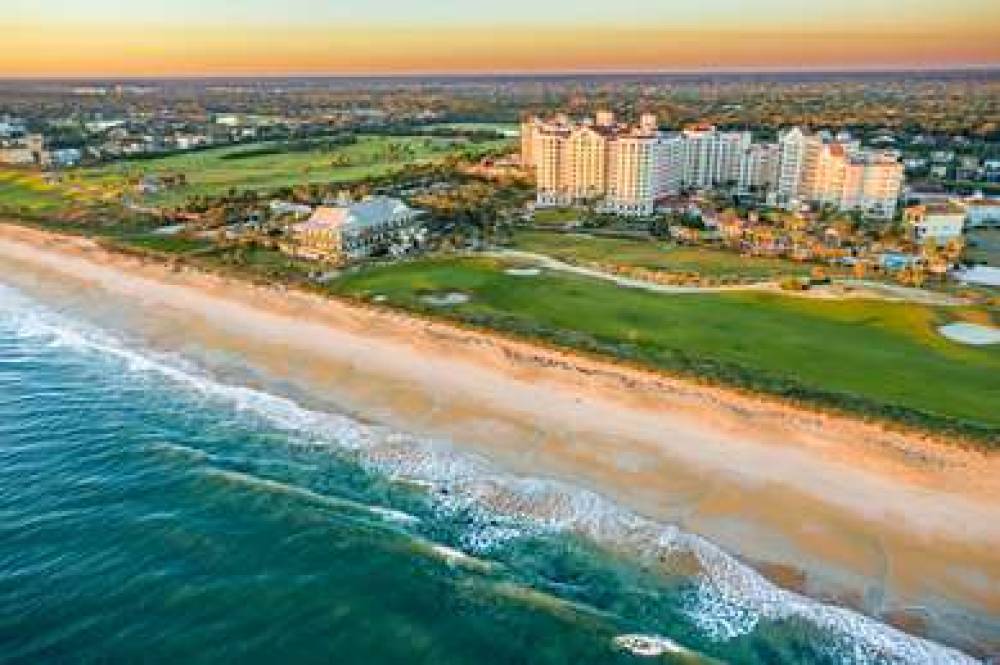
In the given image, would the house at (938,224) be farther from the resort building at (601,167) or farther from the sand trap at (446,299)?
the sand trap at (446,299)

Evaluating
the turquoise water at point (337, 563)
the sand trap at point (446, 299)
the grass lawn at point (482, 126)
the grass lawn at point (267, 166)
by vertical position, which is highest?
the grass lawn at point (482, 126)

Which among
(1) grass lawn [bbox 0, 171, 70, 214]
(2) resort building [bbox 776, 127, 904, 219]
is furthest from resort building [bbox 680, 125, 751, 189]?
(1) grass lawn [bbox 0, 171, 70, 214]

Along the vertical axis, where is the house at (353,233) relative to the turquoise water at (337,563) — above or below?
above

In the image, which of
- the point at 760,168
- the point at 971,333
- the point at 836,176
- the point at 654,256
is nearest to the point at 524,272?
the point at 654,256

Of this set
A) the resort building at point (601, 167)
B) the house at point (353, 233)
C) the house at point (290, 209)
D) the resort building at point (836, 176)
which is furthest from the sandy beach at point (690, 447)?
the resort building at point (836, 176)

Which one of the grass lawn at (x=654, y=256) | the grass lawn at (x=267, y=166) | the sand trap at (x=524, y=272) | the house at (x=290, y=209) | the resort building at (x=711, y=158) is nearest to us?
the sand trap at (x=524, y=272)

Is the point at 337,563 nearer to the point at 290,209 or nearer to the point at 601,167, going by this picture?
the point at 290,209

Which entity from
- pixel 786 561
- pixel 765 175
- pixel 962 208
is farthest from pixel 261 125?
pixel 786 561
